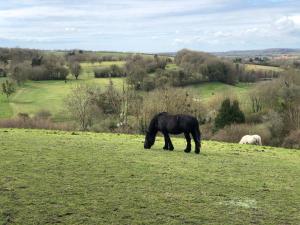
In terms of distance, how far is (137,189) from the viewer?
1162 centimetres

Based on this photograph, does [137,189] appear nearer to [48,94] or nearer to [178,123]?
[178,123]

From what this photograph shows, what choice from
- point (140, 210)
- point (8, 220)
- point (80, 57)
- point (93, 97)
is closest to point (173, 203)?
point (140, 210)

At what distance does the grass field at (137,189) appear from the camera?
9578 millimetres

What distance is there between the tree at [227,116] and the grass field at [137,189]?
43319 millimetres

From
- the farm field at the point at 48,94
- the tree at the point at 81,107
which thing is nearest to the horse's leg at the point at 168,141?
the tree at the point at 81,107

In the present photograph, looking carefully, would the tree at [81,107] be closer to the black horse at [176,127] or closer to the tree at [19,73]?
the black horse at [176,127]

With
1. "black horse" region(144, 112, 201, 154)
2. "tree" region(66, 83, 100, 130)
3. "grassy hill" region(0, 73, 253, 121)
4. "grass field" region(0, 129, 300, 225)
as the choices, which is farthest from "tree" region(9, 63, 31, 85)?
"grass field" region(0, 129, 300, 225)

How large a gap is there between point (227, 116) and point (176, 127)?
4309cm

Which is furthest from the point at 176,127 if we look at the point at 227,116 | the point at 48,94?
the point at 48,94

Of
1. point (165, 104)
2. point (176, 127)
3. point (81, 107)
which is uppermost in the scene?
point (176, 127)

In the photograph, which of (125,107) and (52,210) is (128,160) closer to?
(52,210)


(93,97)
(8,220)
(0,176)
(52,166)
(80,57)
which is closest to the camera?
(8,220)

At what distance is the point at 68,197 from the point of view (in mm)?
10555

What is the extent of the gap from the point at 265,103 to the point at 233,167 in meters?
63.3
